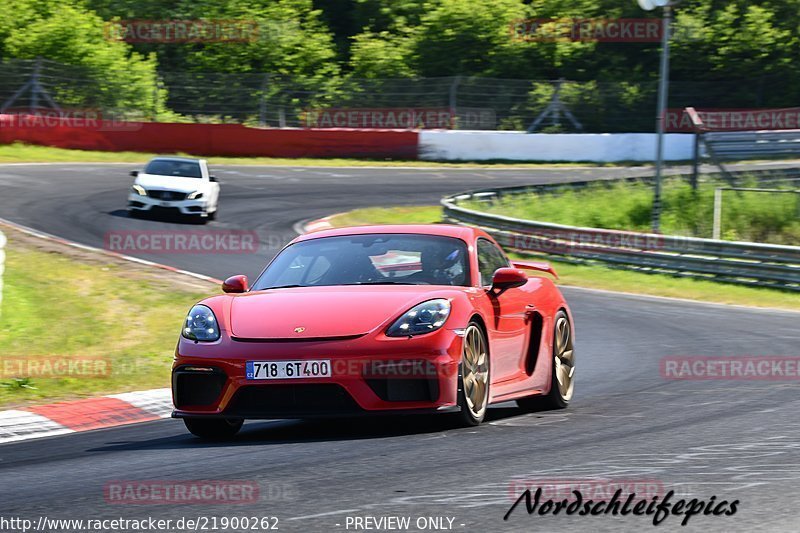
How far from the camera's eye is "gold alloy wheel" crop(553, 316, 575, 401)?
28.1ft

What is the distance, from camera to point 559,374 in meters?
8.55

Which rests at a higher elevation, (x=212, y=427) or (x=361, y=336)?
(x=361, y=336)

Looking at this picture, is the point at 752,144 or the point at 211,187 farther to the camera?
the point at 752,144

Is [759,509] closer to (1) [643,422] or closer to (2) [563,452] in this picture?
(2) [563,452]

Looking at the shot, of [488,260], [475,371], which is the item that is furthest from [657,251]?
[475,371]

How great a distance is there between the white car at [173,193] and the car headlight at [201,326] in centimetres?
1732

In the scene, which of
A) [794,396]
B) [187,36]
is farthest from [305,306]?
[187,36]

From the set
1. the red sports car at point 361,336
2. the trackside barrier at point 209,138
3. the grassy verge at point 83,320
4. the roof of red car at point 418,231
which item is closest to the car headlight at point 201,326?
the red sports car at point 361,336

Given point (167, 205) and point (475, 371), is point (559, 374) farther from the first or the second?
point (167, 205)

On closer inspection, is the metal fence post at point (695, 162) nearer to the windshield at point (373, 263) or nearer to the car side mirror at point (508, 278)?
the windshield at point (373, 263)

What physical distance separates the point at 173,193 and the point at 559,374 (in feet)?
54.7

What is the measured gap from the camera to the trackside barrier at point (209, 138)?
3678 centimetres

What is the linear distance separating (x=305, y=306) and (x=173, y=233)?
16.1 m

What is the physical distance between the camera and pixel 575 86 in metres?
42.2
